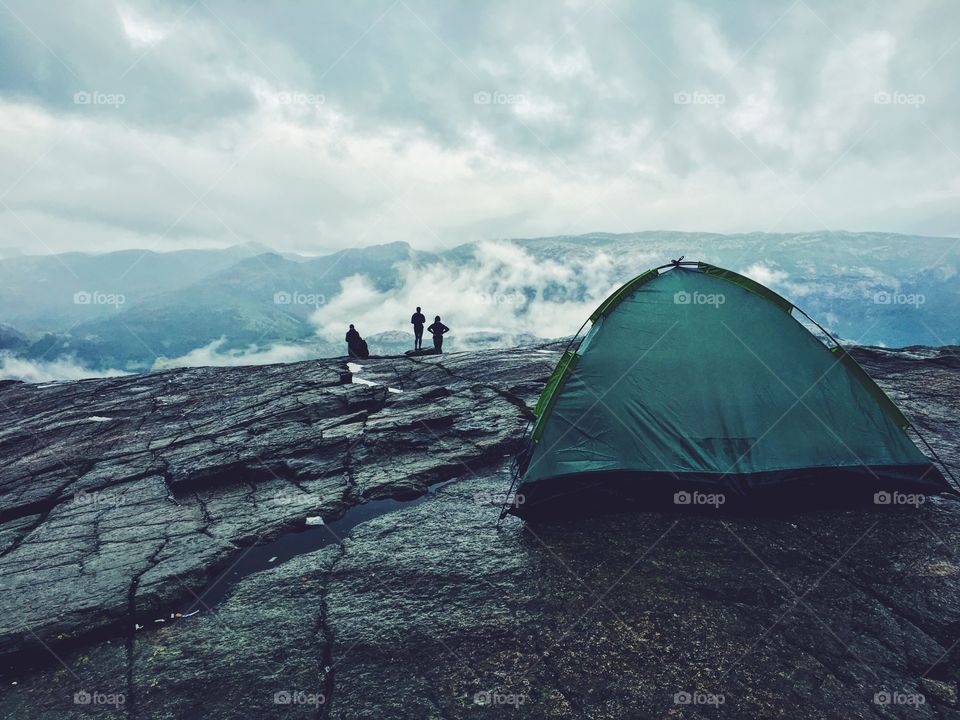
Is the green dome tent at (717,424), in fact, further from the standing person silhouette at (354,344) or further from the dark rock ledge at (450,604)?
the standing person silhouette at (354,344)

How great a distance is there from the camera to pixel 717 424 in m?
7.80

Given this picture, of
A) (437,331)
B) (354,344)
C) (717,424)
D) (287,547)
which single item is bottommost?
(287,547)

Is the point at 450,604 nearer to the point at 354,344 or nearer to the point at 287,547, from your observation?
the point at 287,547

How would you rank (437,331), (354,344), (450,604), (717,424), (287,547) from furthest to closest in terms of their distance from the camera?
(437,331), (354,344), (287,547), (717,424), (450,604)

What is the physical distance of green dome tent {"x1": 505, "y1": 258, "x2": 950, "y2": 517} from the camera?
25.2 ft

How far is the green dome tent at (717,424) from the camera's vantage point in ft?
25.2

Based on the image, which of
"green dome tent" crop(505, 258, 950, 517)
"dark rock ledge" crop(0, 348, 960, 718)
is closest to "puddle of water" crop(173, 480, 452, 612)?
"dark rock ledge" crop(0, 348, 960, 718)

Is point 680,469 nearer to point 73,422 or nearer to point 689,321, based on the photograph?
point 689,321

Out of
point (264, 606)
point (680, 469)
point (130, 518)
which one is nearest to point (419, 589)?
point (264, 606)

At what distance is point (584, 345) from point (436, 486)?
4419 millimetres

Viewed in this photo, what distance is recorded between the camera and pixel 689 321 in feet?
27.4

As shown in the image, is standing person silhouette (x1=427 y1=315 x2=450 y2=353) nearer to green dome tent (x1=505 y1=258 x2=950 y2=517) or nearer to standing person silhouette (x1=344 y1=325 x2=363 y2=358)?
standing person silhouette (x1=344 y1=325 x2=363 y2=358)

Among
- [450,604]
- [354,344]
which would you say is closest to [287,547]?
[450,604]

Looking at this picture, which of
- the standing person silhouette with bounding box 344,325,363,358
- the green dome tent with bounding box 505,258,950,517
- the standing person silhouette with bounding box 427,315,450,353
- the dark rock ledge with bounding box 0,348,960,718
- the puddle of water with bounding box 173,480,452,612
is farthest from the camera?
the standing person silhouette with bounding box 427,315,450,353
